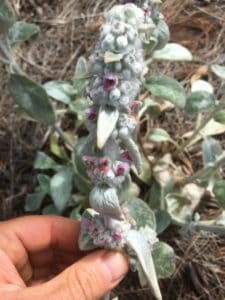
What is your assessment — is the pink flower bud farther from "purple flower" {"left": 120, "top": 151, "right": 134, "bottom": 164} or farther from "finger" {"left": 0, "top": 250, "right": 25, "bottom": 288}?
"finger" {"left": 0, "top": 250, "right": 25, "bottom": 288}

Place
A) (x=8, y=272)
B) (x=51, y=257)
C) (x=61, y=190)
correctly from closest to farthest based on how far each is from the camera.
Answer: (x=8, y=272) < (x=51, y=257) < (x=61, y=190)

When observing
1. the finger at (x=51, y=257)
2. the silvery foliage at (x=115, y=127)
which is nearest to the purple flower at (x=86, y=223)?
the silvery foliage at (x=115, y=127)

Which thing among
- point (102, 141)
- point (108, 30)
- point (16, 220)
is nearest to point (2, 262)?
point (16, 220)

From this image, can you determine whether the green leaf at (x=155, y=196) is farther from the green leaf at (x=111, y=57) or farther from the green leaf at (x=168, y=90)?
the green leaf at (x=111, y=57)

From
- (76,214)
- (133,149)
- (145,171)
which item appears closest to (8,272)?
(76,214)

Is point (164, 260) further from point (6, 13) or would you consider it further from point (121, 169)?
point (6, 13)

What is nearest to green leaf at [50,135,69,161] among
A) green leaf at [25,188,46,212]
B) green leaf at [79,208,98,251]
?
green leaf at [25,188,46,212]

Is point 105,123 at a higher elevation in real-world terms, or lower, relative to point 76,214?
higher

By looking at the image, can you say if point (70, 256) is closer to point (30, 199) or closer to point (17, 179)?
point (30, 199)
